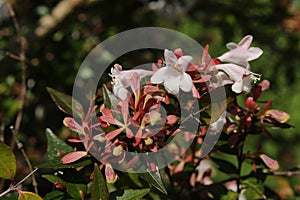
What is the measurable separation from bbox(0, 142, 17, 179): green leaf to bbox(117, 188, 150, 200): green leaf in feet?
0.62

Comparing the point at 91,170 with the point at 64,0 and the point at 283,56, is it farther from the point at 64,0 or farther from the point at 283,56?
the point at 283,56

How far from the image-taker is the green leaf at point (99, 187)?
2.54 ft

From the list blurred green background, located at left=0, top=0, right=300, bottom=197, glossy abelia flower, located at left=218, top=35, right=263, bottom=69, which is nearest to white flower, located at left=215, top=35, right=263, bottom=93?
glossy abelia flower, located at left=218, top=35, right=263, bottom=69

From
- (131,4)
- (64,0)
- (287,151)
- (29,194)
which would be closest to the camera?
(29,194)

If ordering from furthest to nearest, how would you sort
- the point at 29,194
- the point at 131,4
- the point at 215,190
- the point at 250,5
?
1. the point at 250,5
2. the point at 131,4
3. the point at 215,190
4. the point at 29,194

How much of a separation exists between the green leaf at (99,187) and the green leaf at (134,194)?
1.9 inches

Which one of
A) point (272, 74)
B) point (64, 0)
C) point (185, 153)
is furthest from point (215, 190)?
point (272, 74)

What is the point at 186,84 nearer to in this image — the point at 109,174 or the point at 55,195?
the point at 109,174

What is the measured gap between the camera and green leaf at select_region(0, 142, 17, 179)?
862mm

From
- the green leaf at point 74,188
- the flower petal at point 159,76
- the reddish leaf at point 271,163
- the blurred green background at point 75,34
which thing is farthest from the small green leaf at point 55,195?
the blurred green background at point 75,34

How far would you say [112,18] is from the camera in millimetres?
2020

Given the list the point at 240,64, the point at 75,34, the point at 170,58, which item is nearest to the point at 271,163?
the point at 240,64

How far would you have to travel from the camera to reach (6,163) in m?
0.87

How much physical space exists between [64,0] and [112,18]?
0.22 metres
